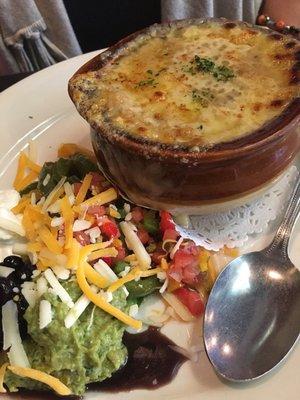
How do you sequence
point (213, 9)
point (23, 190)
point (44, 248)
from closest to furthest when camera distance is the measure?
point (44, 248)
point (23, 190)
point (213, 9)

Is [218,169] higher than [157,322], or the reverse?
[218,169]

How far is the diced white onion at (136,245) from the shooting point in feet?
3.95

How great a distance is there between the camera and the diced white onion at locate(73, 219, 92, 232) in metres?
1.20

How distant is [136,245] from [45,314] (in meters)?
0.25

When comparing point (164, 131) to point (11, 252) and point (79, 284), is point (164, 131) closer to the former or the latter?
point (79, 284)

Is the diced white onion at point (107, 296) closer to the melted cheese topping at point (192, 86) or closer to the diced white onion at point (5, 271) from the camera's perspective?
the diced white onion at point (5, 271)

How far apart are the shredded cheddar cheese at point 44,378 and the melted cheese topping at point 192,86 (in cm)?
48

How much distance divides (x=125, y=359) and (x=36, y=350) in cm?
17

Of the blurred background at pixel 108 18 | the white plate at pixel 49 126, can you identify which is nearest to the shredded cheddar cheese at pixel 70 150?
the white plate at pixel 49 126

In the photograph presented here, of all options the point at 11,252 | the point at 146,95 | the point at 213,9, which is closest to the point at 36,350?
the point at 11,252

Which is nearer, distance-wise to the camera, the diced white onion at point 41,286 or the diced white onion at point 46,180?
the diced white onion at point 41,286

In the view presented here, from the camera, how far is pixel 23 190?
55.2 inches

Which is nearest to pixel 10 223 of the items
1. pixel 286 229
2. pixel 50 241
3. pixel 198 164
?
pixel 50 241

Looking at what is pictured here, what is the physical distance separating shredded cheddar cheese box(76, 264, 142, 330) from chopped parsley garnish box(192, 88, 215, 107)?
417 mm
